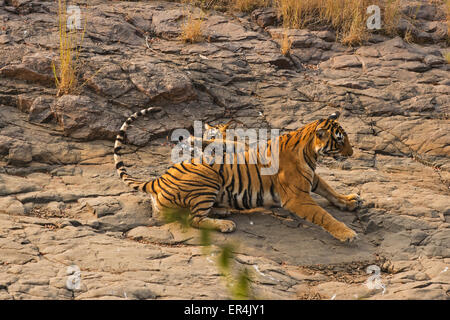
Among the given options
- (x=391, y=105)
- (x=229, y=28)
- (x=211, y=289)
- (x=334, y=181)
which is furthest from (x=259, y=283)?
(x=229, y=28)

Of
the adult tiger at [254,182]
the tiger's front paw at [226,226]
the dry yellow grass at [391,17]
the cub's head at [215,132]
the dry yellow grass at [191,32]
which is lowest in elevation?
the tiger's front paw at [226,226]

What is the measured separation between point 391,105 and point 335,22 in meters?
2.57

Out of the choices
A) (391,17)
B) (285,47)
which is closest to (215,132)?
(285,47)

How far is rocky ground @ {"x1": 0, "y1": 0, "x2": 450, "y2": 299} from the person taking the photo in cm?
468

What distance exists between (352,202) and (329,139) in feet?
2.43

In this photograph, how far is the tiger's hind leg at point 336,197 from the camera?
6129 millimetres

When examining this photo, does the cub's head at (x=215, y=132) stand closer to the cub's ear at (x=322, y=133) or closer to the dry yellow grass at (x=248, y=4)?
the cub's ear at (x=322, y=133)

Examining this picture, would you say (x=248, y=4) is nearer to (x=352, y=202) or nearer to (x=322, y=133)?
(x=322, y=133)

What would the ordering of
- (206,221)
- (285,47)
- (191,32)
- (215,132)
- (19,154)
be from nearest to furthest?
(206,221) < (19,154) < (215,132) < (191,32) < (285,47)

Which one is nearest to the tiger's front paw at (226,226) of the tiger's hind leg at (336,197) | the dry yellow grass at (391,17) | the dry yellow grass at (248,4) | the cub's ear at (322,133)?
the tiger's hind leg at (336,197)

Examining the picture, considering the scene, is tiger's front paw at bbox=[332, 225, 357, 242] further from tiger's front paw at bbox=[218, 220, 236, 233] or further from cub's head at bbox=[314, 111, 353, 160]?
tiger's front paw at bbox=[218, 220, 236, 233]

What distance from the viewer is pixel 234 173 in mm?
5906

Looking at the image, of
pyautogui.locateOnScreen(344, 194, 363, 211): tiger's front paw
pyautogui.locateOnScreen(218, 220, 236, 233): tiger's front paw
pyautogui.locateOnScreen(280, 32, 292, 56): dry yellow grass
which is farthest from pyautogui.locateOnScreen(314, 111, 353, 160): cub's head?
pyautogui.locateOnScreen(280, 32, 292, 56): dry yellow grass

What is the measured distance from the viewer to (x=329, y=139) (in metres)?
5.89
